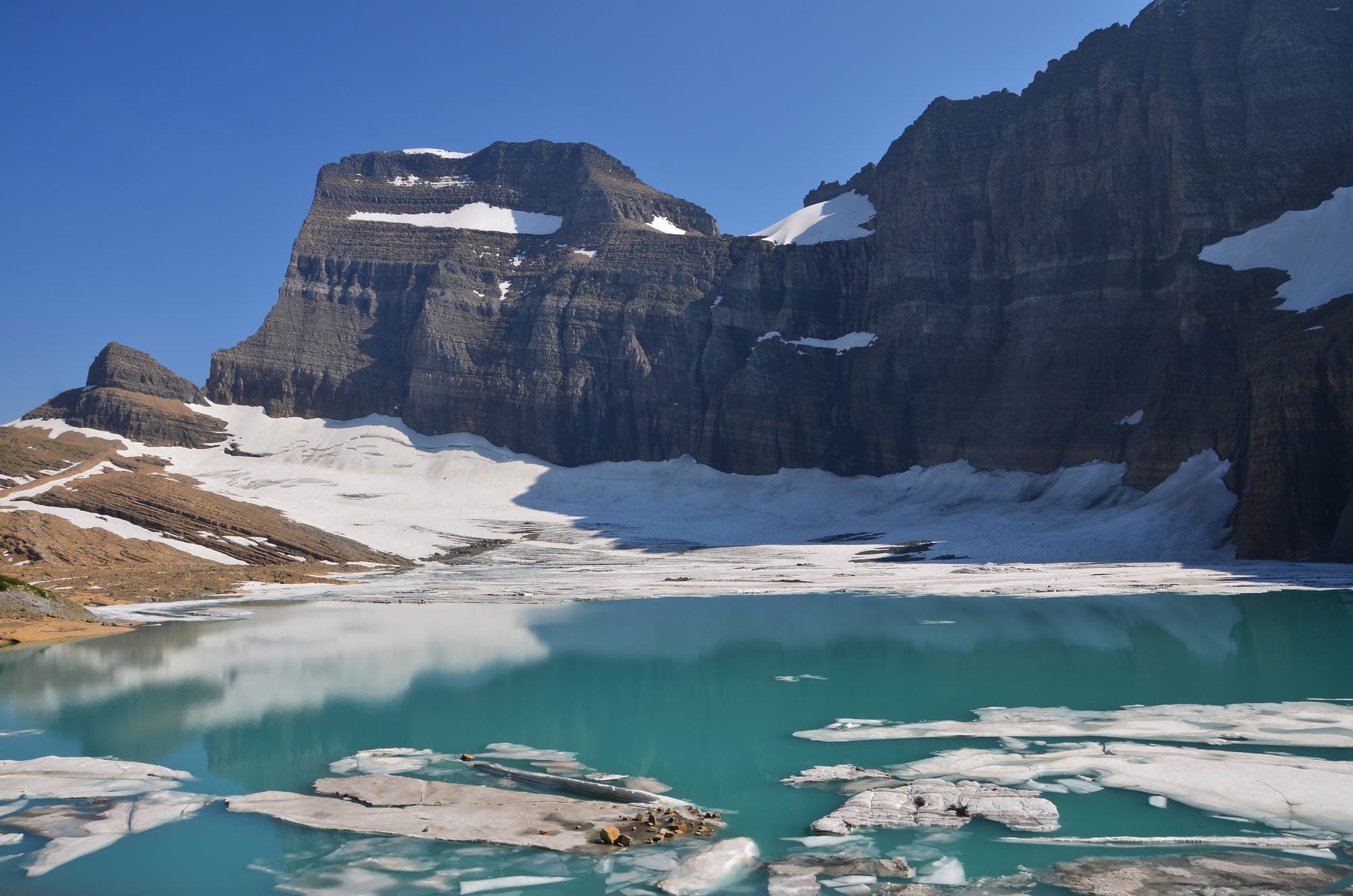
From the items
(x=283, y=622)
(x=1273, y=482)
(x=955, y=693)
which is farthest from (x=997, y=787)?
(x=1273, y=482)

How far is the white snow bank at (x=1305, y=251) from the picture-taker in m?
56.4

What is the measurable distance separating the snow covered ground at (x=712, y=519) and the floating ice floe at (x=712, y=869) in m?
31.9

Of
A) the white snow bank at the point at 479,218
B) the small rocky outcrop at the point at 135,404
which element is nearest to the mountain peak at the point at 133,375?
the small rocky outcrop at the point at 135,404

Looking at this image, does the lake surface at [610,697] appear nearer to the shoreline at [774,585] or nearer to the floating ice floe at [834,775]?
the floating ice floe at [834,775]

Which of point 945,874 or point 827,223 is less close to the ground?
point 827,223

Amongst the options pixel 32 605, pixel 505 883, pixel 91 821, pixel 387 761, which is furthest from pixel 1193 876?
pixel 32 605

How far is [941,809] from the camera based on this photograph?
12.0 m

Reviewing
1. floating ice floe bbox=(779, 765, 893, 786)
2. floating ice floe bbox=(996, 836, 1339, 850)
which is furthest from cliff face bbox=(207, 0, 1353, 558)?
floating ice floe bbox=(996, 836, 1339, 850)

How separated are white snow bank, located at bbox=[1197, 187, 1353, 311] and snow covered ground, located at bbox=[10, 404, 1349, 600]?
1093 cm

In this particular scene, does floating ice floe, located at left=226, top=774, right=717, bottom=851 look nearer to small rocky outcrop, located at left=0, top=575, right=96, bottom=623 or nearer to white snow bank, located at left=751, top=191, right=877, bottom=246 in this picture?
small rocky outcrop, located at left=0, top=575, right=96, bottom=623

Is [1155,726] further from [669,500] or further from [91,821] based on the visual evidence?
[669,500]

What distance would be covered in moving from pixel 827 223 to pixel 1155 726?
311 feet

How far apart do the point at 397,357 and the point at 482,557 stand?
151 ft

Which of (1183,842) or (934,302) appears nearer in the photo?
(1183,842)
